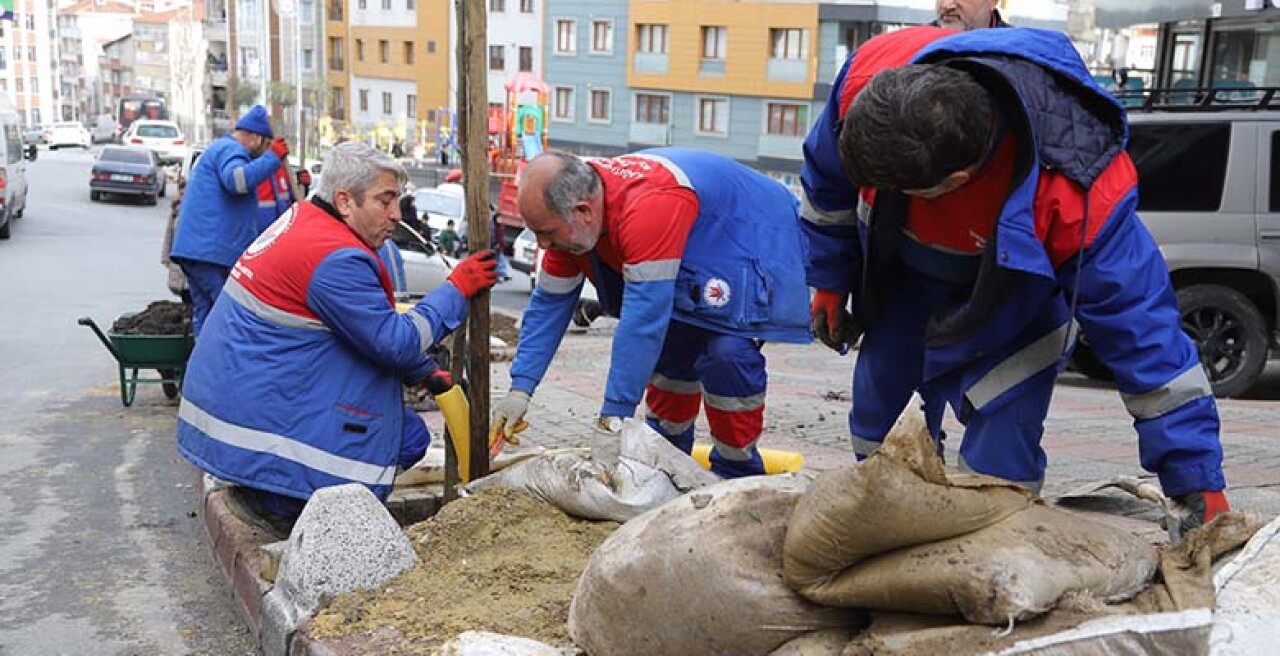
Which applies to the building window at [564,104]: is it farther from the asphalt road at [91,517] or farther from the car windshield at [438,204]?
the asphalt road at [91,517]

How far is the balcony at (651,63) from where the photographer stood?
45906 mm

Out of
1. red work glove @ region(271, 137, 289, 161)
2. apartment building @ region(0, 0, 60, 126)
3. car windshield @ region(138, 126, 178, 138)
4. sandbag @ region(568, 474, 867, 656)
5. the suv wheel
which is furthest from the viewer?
apartment building @ region(0, 0, 60, 126)

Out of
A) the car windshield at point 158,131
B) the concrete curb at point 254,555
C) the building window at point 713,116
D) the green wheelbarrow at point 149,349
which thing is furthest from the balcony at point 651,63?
the concrete curb at point 254,555

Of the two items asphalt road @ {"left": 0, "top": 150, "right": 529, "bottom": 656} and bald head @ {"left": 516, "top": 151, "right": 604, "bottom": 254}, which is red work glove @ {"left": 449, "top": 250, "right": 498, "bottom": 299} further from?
asphalt road @ {"left": 0, "top": 150, "right": 529, "bottom": 656}

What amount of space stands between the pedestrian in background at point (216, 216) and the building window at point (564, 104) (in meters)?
42.2

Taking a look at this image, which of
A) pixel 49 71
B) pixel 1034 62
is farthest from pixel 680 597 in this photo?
pixel 49 71

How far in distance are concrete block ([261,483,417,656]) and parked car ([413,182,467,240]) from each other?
19042 mm

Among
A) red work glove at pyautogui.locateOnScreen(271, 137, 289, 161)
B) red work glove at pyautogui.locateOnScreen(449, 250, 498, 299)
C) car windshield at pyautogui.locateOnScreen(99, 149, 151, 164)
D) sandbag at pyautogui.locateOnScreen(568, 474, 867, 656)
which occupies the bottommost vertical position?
car windshield at pyautogui.locateOnScreen(99, 149, 151, 164)

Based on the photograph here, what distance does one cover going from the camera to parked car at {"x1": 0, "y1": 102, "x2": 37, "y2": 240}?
74.2ft

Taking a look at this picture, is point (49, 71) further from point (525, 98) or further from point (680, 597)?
point (680, 597)

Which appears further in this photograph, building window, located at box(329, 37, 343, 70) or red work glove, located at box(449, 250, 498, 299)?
building window, located at box(329, 37, 343, 70)

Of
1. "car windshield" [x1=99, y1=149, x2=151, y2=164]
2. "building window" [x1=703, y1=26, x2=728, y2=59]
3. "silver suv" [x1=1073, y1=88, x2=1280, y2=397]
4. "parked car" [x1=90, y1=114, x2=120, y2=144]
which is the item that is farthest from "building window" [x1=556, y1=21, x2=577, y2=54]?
"silver suv" [x1=1073, y1=88, x2=1280, y2=397]

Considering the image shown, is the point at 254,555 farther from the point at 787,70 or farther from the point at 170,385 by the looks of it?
the point at 787,70

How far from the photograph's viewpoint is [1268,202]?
8773mm
